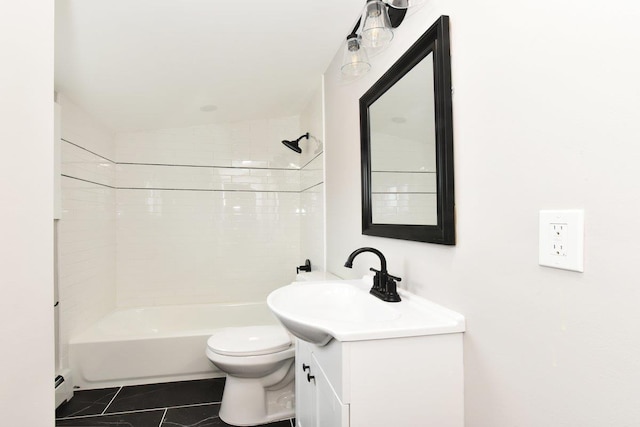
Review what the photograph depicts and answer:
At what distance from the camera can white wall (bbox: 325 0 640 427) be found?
689 millimetres

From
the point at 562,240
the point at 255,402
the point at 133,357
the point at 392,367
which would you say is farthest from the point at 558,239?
the point at 133,357

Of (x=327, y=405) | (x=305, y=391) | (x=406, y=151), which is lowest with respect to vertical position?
(x=305, y=391)

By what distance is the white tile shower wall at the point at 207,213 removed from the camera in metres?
3.42

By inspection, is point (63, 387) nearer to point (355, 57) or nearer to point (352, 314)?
point (352, 314)

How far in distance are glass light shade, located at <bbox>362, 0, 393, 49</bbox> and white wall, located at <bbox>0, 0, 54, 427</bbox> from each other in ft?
3.15

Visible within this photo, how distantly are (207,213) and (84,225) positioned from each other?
3.53ft

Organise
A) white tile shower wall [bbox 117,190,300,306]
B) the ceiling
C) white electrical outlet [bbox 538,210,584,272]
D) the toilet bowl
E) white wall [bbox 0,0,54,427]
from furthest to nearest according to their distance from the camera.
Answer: white tile shower wall [bbox 117,190,300,306] < the toilet bowl < the ceiling < white electrical outlet [bbox 538,210,584,272] < white wall [bbox 0,0,54,427]

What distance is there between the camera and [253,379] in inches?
88.4

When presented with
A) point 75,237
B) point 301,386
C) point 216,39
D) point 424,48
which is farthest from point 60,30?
point 301,386

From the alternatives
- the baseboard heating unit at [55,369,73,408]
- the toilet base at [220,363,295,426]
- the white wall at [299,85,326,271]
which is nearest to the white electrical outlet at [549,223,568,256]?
the toilet base at [220,363,295,426]

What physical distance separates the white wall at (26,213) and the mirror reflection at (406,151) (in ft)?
3.72

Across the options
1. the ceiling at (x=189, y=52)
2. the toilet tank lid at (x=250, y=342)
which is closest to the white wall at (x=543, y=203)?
the ceiling at (x=189, y=52)

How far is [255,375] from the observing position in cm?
221

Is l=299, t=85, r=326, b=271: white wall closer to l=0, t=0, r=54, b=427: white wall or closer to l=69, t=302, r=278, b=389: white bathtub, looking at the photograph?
l=69, t=302, r=278, b=389: white bathtub
